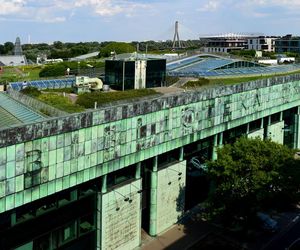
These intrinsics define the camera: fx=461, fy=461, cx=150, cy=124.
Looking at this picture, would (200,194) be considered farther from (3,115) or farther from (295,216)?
(3,115)

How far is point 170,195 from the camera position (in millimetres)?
44406

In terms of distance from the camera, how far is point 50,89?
61.8 meters

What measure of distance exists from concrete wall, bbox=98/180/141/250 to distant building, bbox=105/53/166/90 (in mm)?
29039

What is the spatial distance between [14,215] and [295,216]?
97.3 ft

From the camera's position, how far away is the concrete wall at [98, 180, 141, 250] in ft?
122

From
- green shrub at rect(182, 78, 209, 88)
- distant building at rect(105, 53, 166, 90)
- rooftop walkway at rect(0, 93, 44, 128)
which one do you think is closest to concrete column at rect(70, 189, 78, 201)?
rooftop walkway at rect(0, 93, 44, 128)

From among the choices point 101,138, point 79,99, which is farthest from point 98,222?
point 79,99

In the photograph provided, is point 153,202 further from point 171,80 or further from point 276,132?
point 171,80

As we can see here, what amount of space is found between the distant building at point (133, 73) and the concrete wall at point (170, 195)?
24277 mm

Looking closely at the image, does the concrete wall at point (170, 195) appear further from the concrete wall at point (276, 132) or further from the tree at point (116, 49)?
the tree at point (116, 49)

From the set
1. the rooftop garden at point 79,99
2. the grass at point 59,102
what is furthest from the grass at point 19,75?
the grass at point 59,102

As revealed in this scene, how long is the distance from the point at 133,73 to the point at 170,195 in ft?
88.1

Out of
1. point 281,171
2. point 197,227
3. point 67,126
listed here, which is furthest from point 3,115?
point 281,171

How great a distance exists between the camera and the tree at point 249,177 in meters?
40.0
